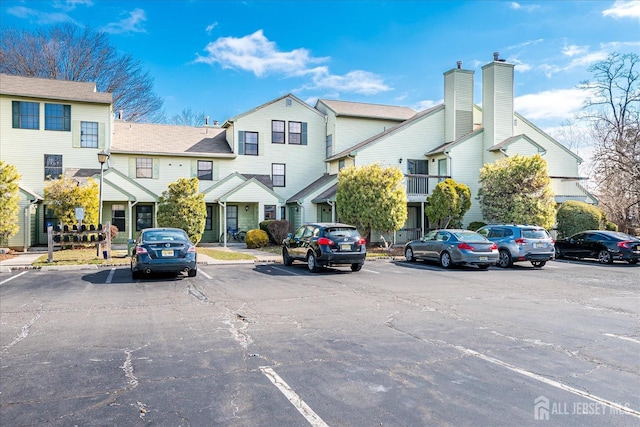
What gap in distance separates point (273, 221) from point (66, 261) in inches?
444

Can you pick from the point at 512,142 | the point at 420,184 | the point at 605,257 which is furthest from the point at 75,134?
the point at 605,257

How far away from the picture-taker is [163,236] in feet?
43.1

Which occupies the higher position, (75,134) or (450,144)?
(75,134)

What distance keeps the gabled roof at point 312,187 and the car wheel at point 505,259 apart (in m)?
13.1

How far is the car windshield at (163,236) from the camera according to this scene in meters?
13.0

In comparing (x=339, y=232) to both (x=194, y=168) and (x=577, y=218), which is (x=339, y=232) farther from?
(x=194, y=168)

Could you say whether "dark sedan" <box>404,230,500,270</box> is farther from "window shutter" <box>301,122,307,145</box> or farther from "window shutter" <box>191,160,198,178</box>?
"window shutter" <box>191,160,198,178</box>

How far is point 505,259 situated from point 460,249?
2.53 meters

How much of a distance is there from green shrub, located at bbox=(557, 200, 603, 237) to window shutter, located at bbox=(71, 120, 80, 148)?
91.2 ft

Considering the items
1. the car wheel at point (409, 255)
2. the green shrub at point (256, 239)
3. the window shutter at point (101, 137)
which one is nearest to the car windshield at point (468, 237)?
the car wheel at point (409, 255)

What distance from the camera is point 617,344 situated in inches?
248

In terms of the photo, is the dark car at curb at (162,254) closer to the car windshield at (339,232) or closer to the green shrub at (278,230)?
the car windshield at (339,232)

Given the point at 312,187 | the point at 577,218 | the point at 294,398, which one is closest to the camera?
the point at 294,398

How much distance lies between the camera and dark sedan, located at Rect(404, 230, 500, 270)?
1566 cm
